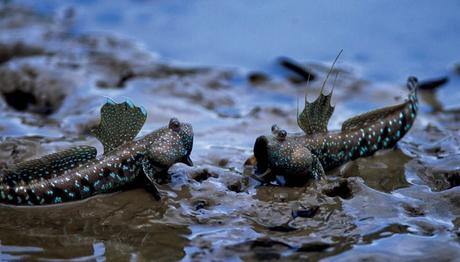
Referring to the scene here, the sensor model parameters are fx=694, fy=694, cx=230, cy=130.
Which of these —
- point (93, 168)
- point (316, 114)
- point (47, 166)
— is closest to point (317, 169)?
point (316, 114)

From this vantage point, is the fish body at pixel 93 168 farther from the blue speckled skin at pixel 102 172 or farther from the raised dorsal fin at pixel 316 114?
the raised dorsal fin at pixel 316 114

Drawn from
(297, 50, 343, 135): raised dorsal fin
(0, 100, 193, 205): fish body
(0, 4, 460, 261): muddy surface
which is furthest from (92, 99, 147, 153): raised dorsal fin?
(297, 50, 343, 135): raised dorsal fin

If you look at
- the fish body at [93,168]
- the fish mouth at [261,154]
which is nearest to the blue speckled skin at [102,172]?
the fish body at [93,168]

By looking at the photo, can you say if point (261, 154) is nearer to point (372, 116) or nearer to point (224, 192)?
point (224, 192)

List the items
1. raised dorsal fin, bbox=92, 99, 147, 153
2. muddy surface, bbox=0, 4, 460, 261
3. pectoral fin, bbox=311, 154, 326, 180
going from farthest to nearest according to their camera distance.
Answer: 1. pectoral fin, bbox=311, 154, 326, 180
2. raised dorsal fin, bbox=92, 99, 147, 153
3. muddy surface, bbox=0, 4, 460, 261

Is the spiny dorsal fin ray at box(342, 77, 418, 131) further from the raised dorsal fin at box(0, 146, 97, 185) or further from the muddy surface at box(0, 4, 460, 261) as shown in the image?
the raised dorsal fin at box(0, 146, 97, 185)

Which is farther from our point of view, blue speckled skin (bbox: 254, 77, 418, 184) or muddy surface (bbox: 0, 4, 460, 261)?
blue speckled skin (bbox: 254, 77, 418, 184)
